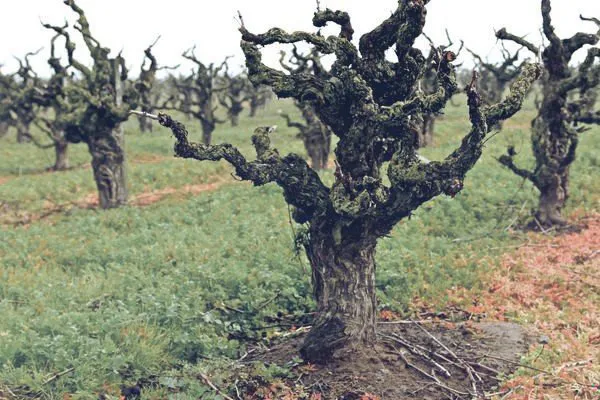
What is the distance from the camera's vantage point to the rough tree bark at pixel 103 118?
21.9 metres

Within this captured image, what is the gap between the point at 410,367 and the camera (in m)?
9.13

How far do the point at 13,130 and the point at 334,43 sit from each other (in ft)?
192

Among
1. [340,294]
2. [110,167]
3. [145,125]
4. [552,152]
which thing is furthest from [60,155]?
[340,294]

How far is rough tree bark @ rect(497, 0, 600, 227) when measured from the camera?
50.6 ft

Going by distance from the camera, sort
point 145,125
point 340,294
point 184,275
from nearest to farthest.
A: point 340,294
point 184,275
point 145,125

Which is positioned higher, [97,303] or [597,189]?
[597,189]

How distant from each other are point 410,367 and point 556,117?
33.2ft

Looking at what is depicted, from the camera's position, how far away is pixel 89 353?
845 centimetres

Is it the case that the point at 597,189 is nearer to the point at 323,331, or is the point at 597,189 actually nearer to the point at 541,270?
the point at 541,270

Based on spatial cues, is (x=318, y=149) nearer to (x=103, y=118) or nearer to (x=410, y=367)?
(x=103, y=118)

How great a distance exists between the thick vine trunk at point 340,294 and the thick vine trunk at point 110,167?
15.3m

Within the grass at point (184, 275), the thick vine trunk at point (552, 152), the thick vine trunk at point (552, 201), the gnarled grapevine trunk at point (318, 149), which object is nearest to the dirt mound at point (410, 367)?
the grass at point (184, 275)

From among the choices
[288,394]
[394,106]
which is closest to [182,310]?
[288,394]

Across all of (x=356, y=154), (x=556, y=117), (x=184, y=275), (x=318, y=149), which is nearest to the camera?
(x=356, y=154)
